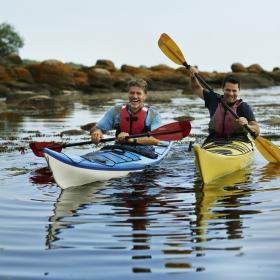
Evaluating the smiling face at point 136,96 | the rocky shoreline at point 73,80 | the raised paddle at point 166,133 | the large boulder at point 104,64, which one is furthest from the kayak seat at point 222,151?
the large boulder at point 104,64

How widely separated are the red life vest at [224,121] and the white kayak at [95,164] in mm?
1170

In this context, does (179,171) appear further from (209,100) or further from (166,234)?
(166,234)

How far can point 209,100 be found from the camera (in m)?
9.72

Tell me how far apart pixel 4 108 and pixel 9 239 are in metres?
21.8

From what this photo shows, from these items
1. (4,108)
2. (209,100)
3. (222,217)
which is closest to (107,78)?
(4,108)

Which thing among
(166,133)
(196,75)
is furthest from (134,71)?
(166,133)

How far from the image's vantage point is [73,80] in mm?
43188

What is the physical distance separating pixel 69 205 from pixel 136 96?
8.12 feet

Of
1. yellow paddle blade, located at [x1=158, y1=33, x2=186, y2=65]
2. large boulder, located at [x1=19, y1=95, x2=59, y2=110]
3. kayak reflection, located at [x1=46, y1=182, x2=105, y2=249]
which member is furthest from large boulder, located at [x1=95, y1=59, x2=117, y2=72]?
kayak reflection, located at [x1=46, y1=182, x2=105, y2=249]

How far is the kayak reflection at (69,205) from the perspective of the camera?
16.9 ft

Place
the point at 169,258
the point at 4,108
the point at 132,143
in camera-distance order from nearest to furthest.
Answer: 1. the point at 169,258
2. the point at 132,143
3. the point at 4,108

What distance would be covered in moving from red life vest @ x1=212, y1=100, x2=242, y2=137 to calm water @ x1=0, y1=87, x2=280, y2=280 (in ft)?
2.25

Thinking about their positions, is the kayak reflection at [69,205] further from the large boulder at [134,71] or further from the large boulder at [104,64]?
the large boulder at [104,64]

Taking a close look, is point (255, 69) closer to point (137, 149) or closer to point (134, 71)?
point (134, 71)
